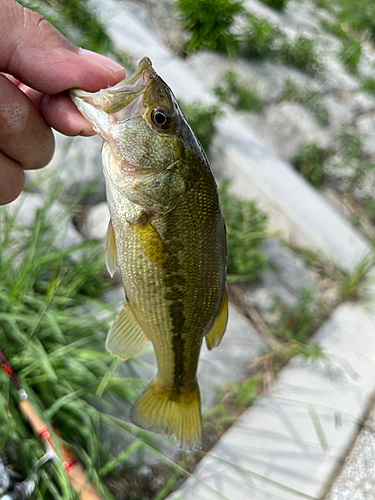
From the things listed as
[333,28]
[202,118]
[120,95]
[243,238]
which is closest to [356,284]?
[243,238]

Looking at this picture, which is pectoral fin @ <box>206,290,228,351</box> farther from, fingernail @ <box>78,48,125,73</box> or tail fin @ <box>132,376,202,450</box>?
fingernail @ <box>78,48,125,73</box>

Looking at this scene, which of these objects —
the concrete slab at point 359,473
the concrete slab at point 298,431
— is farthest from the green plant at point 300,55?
the concrete slab at point 359,473

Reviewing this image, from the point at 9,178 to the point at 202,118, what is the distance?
2284 millimetres

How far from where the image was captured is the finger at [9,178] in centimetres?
122

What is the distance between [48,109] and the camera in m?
1.14

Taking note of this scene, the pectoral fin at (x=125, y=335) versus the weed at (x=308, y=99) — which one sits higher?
the pectoral fin at (x=125, y=335)

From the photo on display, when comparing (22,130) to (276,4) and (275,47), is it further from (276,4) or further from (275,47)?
Result: (276,4)

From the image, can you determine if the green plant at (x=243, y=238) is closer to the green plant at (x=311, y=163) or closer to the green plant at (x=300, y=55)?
the green plant at (x=311, y=163)

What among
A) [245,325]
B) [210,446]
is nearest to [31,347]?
[210,446]

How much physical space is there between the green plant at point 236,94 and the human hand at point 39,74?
3.19m

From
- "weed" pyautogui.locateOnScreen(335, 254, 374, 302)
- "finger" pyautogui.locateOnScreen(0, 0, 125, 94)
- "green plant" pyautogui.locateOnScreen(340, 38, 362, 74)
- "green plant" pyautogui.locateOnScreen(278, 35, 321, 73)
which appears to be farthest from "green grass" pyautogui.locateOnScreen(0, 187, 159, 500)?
"green plant" pyautogui.locateOnScreen(340, 38, 362, 74)

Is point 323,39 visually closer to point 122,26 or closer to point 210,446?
point 122,26

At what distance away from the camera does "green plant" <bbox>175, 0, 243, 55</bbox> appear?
13.7 feet

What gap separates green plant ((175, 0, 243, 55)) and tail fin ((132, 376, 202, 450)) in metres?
4.04
